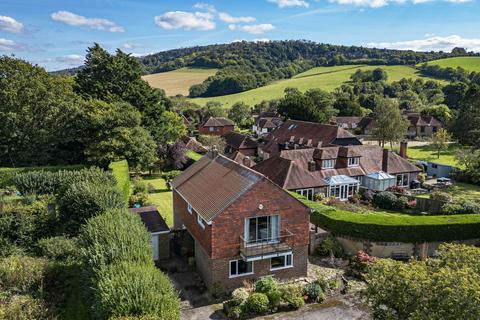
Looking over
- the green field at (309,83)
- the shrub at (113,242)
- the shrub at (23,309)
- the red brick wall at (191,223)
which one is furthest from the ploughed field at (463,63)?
the shrub at (23,309)

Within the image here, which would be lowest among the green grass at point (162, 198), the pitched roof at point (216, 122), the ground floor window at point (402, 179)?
the green grass at point (162, 198)

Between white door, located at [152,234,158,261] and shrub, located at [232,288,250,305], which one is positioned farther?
white door, located at [152,234,158,261]

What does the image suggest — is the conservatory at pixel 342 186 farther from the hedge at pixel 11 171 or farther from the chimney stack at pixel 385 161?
the hedge at pixel 11 171

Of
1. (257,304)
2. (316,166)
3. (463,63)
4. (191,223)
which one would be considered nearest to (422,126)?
(316,166)

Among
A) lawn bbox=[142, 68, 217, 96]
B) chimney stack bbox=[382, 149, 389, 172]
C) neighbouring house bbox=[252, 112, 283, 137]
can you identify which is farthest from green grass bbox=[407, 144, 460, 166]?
lawn bbox=[142, 68, 217, 96]

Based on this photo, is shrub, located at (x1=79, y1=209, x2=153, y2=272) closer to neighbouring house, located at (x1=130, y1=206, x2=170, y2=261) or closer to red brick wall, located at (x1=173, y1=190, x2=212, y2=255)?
red brick wall, located at (x1=173, y1=190, x2=212, y2=255)

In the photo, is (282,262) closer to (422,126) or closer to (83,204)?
(83,204)
